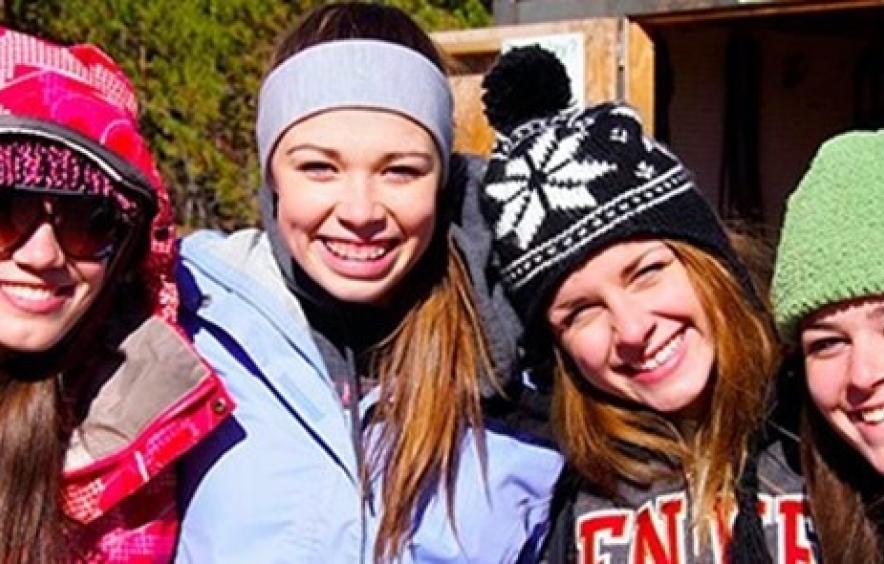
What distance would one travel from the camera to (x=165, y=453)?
2375 mm

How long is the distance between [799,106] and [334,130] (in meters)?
2.98

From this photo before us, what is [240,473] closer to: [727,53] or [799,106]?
[727,53]

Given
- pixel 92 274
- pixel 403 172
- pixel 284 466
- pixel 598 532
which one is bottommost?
pixel 598 532

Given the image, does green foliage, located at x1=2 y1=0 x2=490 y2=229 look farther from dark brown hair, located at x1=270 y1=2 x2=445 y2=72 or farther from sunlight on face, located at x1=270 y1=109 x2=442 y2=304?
sunlight on face, located at x1=270 y1=109 x2=442 y2=304

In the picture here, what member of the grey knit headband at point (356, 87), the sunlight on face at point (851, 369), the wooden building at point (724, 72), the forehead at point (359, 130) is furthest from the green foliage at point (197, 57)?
the sunlight on face at point (851, 369)

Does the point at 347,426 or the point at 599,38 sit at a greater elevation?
the point at 599,38

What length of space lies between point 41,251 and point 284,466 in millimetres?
497

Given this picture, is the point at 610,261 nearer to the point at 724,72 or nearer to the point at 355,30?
the point at 355,30

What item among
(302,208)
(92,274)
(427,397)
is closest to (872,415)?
(427,397)

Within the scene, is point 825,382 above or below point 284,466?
above

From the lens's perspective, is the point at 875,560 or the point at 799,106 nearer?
the point at 875,560

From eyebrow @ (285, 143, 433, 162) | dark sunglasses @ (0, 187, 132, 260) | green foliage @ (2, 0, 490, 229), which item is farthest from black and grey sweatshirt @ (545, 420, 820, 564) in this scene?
green foliage @ (2, 0, 490, 229)

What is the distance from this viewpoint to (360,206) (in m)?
2.43

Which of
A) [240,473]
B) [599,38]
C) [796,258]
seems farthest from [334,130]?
[599,38]
